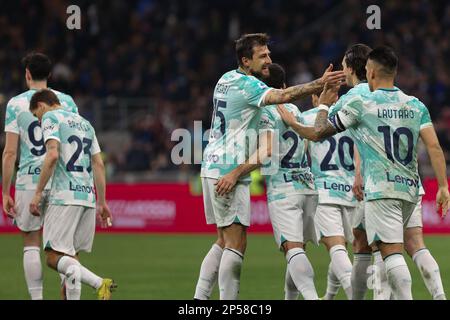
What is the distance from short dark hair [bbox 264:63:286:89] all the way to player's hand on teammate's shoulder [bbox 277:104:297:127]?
0.88 ft

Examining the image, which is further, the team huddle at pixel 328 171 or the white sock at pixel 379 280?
the white sock at pixel 379 280

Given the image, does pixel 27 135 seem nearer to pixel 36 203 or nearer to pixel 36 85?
pixel 36 85

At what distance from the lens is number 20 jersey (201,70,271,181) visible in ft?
29.9

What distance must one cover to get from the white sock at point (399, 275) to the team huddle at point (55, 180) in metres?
2.45

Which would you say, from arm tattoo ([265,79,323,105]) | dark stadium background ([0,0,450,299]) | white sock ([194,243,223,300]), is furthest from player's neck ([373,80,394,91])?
dark stadium background ([0,0,450,299])

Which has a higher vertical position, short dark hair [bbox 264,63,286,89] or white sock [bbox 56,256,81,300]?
short dark hair [bbox 264,63,286,89]

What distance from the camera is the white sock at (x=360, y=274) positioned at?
Result: 938cm

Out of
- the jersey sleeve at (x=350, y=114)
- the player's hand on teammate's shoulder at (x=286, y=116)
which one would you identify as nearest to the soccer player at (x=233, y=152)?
the player's hand on teammate's shoulder at (x=286, y=116)

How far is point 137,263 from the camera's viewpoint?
623 inches

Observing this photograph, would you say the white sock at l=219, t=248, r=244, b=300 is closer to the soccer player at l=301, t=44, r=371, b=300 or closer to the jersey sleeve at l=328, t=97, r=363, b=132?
the soccer player at l=301, t=44, r=371, b=300

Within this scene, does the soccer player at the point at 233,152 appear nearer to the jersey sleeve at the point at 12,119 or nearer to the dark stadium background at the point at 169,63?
the jersey sleeve at the point at 12,119

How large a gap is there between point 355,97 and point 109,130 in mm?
17936

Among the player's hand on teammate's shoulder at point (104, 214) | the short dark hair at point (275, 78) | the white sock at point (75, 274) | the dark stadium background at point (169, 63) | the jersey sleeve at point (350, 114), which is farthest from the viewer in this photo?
the dark stadium background at point (169, 63)

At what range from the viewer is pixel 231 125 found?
9.23 m
